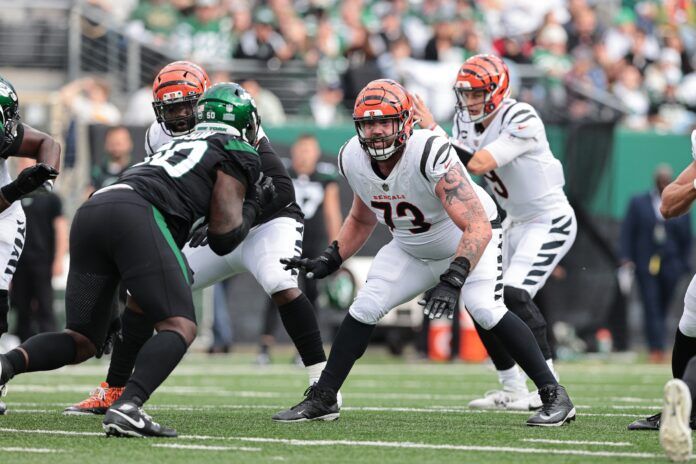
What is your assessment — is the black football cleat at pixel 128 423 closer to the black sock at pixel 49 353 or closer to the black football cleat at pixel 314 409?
the black sock at pixel 49 353

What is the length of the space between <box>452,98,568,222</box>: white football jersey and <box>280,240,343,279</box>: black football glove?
1555 mm

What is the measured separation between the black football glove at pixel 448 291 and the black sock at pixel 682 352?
3.44ft

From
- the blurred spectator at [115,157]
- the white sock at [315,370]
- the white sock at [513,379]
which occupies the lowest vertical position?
the white sock at [513,379]

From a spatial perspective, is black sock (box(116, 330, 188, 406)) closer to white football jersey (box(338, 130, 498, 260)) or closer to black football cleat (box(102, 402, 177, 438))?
black football cleat (box(102, 402, 177, 438))

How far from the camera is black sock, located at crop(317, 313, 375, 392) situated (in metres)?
6.40

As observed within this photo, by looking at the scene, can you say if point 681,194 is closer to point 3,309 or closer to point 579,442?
point 579,442

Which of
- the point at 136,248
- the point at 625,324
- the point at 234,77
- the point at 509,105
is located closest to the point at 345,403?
the point at 509,105

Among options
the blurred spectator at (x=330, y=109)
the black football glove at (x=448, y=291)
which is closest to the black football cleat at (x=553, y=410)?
the black football glove at (x=448, y=291)

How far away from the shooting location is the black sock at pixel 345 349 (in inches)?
252

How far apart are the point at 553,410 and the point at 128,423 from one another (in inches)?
81.9

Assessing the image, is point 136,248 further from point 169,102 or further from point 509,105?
point 509,105

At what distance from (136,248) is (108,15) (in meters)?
10.9

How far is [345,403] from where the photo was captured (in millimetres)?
7789

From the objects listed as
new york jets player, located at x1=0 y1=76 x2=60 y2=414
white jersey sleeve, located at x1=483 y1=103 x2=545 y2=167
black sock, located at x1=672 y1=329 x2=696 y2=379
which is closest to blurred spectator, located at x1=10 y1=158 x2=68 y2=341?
new york jets player, located at x1=0 y1=76 x2=60 y2=414
